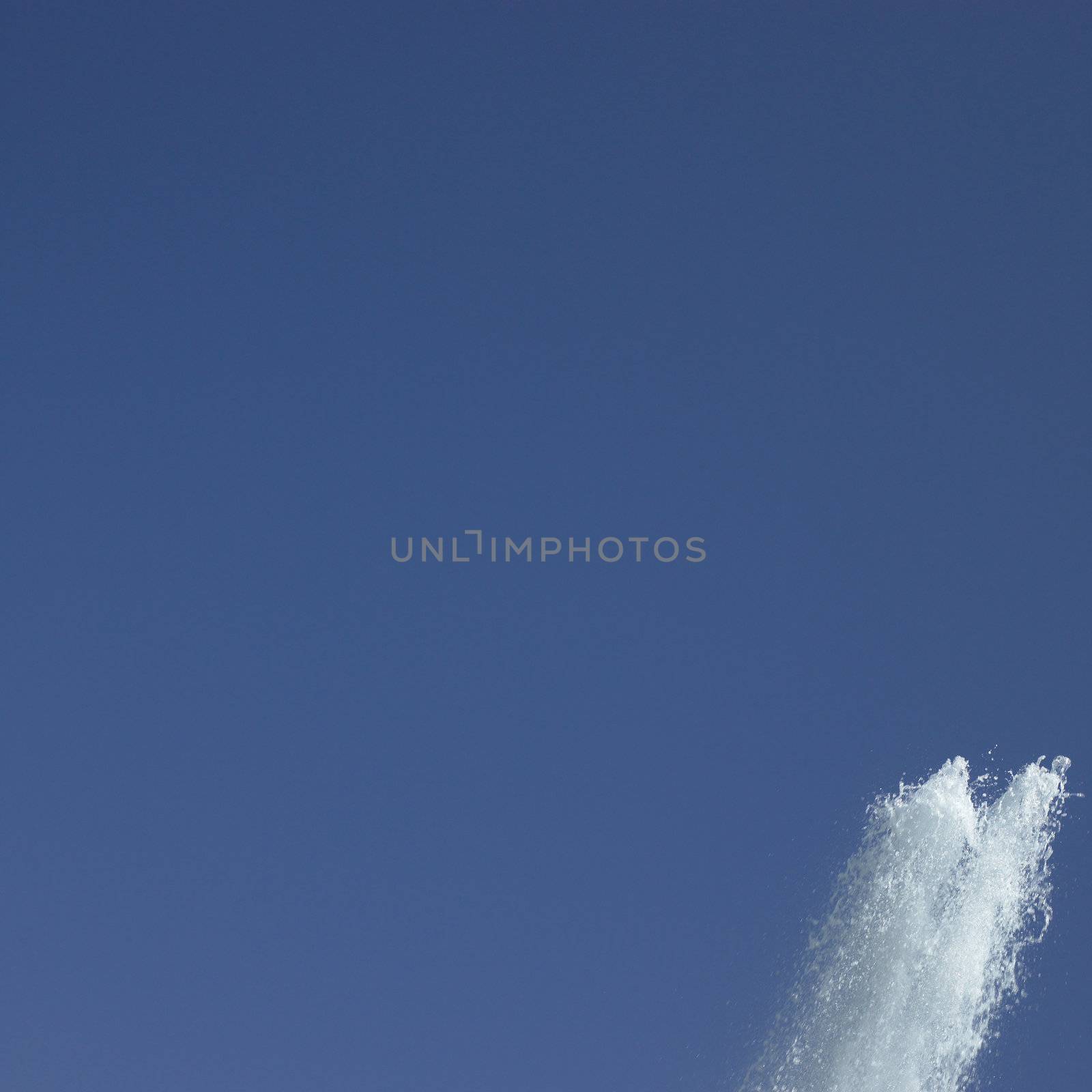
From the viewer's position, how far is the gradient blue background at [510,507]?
2.94 m

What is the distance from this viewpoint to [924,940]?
9.78 feet

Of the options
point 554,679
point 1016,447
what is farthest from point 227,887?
point 1016,447

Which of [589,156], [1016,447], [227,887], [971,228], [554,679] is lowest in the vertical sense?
[227,887]

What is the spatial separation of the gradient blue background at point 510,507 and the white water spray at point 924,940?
6cm

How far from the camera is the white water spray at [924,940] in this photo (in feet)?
9.66

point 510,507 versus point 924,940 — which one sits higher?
point 510,507

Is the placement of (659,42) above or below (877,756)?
above

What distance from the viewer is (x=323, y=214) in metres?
3.03

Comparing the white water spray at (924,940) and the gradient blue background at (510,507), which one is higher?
the gradient blue background at (510,507)

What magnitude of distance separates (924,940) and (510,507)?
1.31 m

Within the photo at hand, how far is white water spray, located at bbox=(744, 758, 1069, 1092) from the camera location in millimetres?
2945

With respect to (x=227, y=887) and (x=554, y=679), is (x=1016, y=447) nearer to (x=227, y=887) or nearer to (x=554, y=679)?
(x=554, y=679)

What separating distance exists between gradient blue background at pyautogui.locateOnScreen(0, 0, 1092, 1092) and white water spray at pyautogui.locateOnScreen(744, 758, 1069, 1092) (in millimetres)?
65

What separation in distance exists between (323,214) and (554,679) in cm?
115
